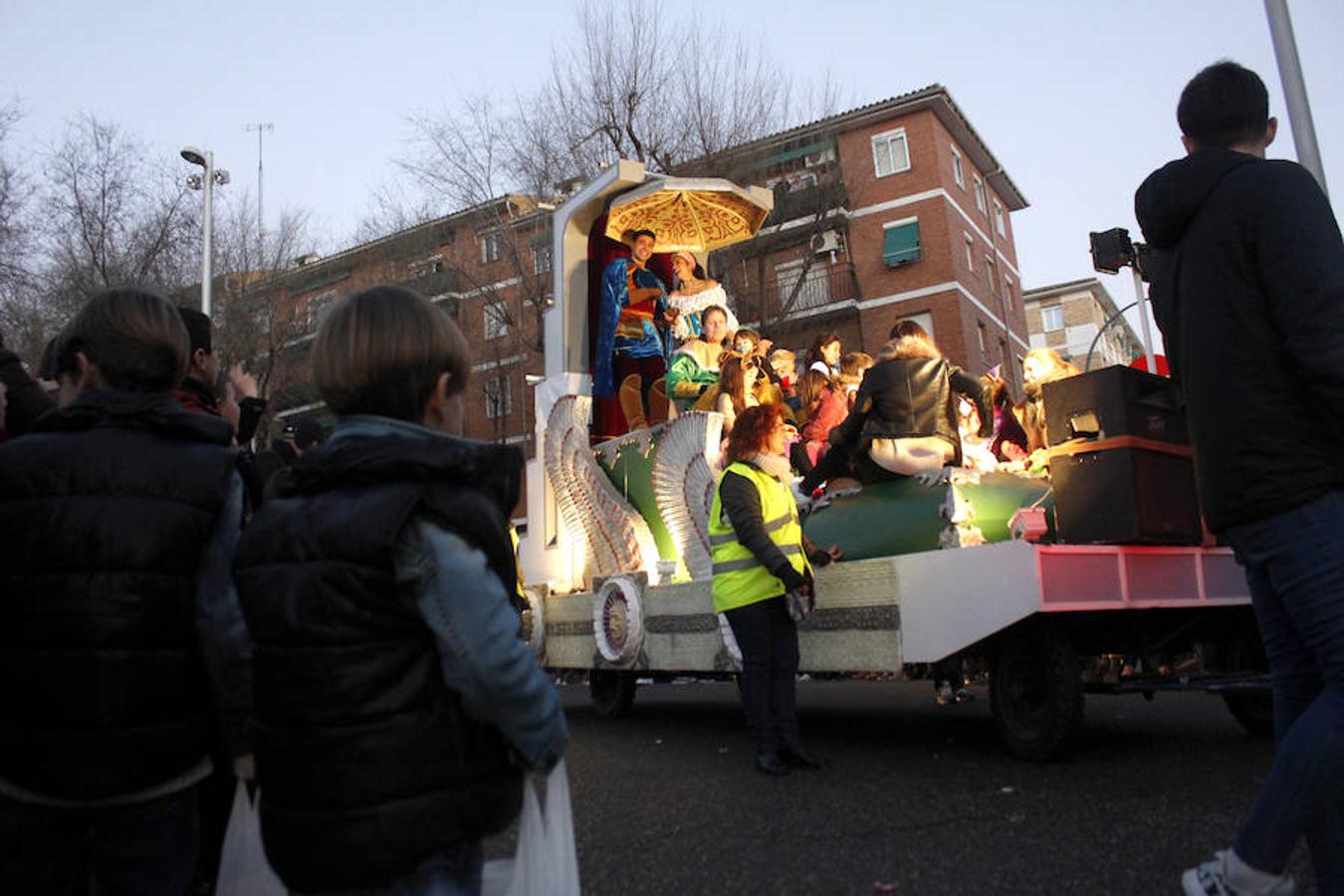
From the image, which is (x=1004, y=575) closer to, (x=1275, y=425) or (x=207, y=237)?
(x=1275, y=425)

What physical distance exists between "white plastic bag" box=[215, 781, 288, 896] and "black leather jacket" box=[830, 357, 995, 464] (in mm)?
4071

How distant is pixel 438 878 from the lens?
5.55ft

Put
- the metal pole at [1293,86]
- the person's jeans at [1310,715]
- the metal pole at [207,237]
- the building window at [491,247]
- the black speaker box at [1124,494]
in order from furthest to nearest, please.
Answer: the building window at [491,247] → the metal pole at [207,237] → the metal pole at [1293,86] → the black speaker box at [1124,494] → the person's jeans at [1310,715]

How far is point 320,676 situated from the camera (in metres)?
1.67

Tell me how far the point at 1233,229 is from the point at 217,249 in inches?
993

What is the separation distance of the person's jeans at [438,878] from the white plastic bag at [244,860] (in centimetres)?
31

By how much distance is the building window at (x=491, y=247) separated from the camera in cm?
2398

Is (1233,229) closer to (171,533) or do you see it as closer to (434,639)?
(434,639)

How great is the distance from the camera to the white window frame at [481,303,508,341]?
24.8 m

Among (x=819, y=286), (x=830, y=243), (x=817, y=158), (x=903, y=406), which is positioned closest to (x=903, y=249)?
(x=830, y=243)

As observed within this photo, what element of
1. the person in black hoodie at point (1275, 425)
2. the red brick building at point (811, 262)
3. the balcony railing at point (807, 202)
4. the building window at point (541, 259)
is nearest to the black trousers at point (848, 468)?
the person in black hoodie at point (1275, 425)

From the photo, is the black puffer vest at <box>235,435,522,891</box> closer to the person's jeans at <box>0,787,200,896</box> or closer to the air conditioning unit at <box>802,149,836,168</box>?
the person's jeans at <box>0,787,200,896</box>

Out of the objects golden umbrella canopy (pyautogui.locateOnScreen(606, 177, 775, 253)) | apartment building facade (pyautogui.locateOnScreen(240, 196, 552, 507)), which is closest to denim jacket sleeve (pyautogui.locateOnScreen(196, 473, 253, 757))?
golden umbrella canopy (pyautogui.locateOnScreen(606, 177, 775, 253))

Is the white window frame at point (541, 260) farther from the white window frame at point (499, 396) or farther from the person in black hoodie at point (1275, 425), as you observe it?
the person in black hoodie at point (1275, 425)
